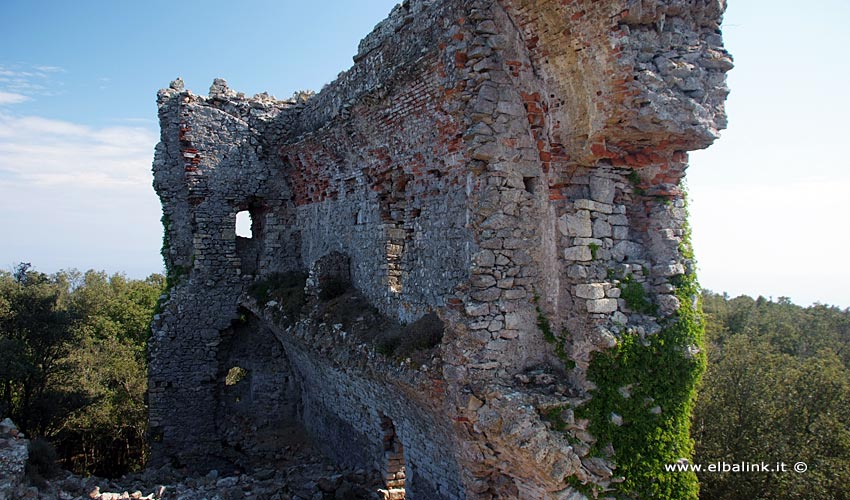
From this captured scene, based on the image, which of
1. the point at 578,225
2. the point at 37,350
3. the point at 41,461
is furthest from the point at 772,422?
the point at 37,350

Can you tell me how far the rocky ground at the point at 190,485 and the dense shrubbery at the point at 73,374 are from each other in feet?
20.2

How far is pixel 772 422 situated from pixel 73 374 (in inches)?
730

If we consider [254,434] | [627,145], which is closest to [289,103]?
[254,434]

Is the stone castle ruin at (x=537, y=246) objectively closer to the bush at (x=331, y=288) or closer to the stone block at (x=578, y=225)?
the stone block at (x=578, y=225)

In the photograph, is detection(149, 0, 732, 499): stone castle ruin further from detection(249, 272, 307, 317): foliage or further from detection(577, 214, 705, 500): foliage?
detection(249, 272, 307, 317): foliage

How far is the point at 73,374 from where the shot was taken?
17609 millimetres

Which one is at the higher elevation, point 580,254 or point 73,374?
point 580,254

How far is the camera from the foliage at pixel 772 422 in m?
10.1

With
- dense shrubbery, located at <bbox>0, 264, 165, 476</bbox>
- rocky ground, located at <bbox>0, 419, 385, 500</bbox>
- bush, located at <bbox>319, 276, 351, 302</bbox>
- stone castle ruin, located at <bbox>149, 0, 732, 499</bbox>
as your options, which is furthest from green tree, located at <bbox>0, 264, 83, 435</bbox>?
stone castle ruin, located at <bbox>149, 0, 732, 499</bbox>

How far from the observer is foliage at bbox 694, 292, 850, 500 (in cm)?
1007

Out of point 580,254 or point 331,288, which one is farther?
point 331,288

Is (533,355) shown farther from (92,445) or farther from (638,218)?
(92,445)

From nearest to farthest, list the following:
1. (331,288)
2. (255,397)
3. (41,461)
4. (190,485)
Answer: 1. (41,461)
2. (190,485)
3. (331,288)
4. (255,397)

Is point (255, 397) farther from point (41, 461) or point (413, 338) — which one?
point (413, 338)
